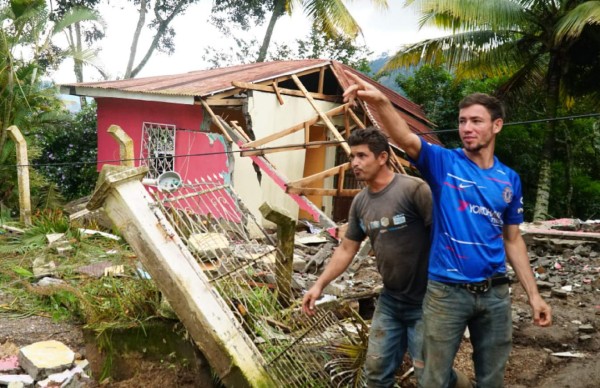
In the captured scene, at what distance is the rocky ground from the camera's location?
4.64 metres

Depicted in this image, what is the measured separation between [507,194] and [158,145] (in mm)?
10171

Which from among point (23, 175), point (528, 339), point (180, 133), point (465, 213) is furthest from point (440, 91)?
point (465, 213)

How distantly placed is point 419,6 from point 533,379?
31.2ft

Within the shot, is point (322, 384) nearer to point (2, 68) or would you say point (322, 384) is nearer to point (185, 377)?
point (185, 377)

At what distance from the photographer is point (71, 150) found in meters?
16.6

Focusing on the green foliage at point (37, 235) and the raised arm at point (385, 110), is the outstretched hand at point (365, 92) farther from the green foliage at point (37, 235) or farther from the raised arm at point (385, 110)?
the green foliage at point (37, 235)

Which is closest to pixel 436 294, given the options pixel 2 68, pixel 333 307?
pixel 333 307

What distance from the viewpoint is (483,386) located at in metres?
2.92

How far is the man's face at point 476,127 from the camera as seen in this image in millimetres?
2797

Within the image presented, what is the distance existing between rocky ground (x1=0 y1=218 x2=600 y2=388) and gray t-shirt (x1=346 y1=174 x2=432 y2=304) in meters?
1.36

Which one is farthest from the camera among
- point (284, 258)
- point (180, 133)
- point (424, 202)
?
point (180, 133)

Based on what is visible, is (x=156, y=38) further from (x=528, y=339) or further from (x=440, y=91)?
(x=528, y=339)

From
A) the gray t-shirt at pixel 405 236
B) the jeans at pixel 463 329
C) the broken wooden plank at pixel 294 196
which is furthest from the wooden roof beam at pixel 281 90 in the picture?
the jeans at pixel 463 329

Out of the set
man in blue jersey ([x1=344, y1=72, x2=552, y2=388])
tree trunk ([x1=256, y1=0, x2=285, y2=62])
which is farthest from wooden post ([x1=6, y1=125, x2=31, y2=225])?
tree trunk ([x1=256, y1=0, x2=285, y2=62])
